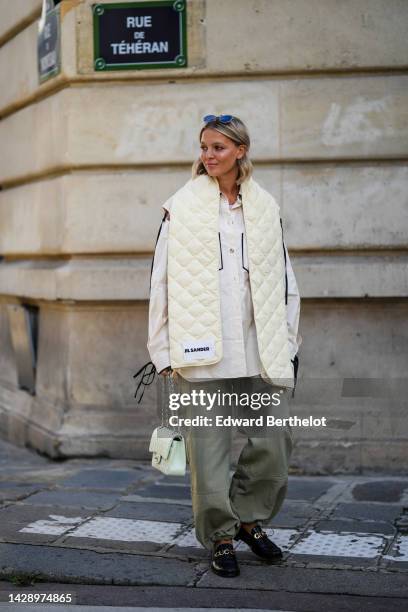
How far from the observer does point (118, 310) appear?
730cm

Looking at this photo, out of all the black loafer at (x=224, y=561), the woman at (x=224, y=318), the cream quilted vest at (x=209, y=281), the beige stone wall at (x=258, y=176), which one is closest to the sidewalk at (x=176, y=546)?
the black loafer at (x=224, y=561)

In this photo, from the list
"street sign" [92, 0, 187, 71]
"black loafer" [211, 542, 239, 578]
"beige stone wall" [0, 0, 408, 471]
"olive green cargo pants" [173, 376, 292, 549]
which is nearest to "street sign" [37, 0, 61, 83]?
"beige stone wall" [0, 0, 408, 471]

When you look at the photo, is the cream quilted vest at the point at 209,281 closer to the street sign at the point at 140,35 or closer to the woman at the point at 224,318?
the woman at the point at 224,318

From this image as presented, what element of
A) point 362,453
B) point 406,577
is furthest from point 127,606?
point 362,453

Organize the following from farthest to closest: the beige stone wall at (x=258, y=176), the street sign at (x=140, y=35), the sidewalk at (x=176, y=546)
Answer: the street sign at (x=140, y=35) < the beige stone wall at (x=258, y=176) < the sidewalk at (x=176, y=546)

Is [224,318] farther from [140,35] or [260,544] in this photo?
[140,35]

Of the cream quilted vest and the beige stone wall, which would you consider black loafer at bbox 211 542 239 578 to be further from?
the beige stone wall

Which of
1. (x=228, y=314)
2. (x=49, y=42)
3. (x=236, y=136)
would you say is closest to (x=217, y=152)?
(x=236, y=136)

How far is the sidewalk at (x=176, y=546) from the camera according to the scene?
4.56 meters

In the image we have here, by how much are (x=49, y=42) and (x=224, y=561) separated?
4213 millimetres

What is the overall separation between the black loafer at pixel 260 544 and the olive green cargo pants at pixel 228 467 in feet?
0.21

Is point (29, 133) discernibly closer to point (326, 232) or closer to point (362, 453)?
point (326, 232)

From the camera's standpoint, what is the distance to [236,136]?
484 cm

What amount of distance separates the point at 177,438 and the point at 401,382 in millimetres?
2648
